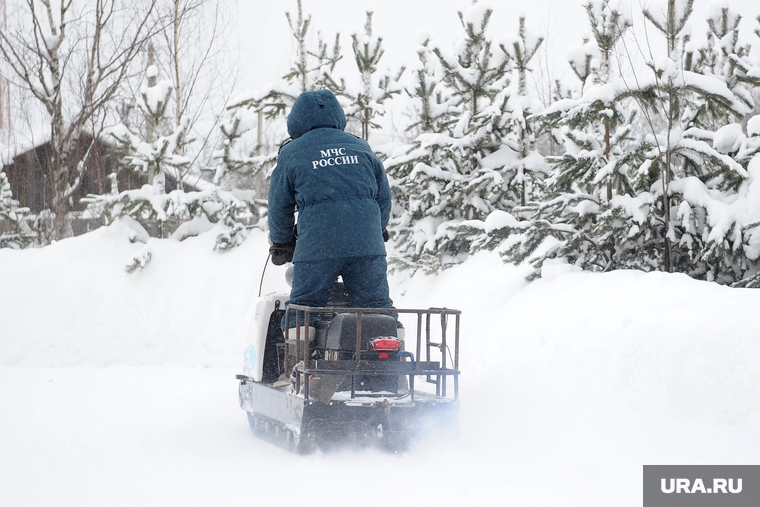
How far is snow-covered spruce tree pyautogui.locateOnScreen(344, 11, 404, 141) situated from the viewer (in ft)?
38.9

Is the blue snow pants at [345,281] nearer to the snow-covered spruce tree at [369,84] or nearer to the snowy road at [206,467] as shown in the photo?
the snowy road at [206,467]

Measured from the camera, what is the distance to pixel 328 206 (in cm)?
510

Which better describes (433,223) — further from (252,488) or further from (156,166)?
(252,488)

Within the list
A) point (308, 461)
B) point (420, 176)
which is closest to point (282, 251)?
point (308, 461)

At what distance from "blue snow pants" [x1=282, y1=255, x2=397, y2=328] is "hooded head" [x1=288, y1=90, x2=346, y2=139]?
35.7 inches

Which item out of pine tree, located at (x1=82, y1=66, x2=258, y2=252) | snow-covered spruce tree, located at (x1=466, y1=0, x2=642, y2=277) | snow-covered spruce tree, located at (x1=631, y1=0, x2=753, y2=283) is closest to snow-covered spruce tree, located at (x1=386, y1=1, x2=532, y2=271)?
snow-covered spruce tree, located at (x1=466, y1=0, x2=642, y2=277)

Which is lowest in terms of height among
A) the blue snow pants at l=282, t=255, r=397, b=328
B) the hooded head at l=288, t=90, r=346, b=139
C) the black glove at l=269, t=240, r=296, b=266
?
the blue snow pants at l=282, t=255, r=397, b=328

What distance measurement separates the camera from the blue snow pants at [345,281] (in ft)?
16.8

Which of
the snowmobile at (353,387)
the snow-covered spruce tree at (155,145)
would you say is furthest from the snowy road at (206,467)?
the snow-covered spruce tree at (155,145)

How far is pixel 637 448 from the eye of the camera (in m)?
4.71

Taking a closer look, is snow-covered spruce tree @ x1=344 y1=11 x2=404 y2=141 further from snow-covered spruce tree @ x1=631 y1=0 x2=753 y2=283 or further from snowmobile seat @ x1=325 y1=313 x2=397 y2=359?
snowmobile seat @ x1=325 y1=313 x2=397 y2=359

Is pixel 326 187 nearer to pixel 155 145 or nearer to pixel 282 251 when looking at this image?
pixel 282 251

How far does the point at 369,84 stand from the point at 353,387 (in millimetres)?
7725

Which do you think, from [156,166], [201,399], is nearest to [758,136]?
[201,399]
